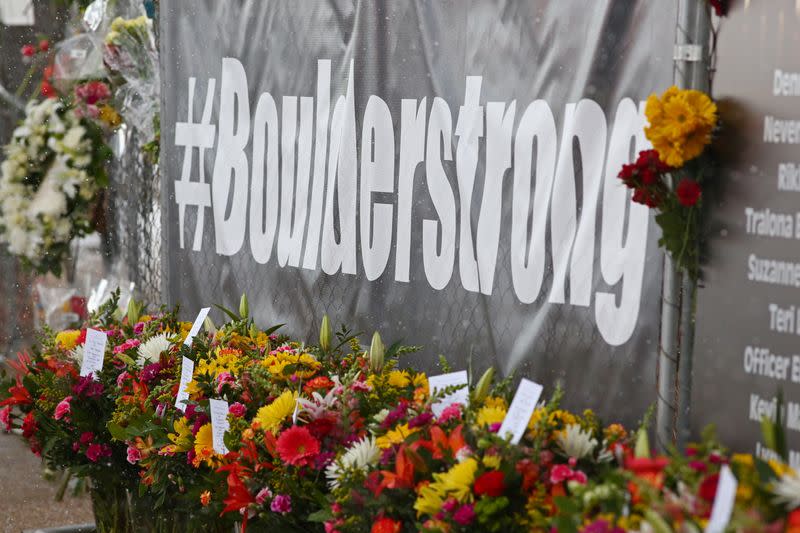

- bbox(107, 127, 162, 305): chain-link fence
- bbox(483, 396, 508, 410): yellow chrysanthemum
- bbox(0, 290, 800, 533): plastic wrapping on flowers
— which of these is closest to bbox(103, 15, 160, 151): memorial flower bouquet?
bbox(107, 127, 162, 305): chain-link fence

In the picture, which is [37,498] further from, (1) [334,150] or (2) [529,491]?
(2) [529,491]

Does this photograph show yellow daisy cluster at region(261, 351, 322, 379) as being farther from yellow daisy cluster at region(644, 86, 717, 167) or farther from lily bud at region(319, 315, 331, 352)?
yellow daisy cluster at region(644, 86, 717, 167)

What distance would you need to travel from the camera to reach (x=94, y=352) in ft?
9.96

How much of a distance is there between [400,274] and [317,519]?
873 mm

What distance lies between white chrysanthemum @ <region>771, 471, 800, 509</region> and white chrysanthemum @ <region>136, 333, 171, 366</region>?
1.86 m

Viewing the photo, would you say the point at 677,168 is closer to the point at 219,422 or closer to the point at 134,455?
the point at 219,422

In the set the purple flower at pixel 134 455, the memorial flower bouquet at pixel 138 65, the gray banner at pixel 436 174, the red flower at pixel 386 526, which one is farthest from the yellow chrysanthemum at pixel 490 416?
the memorial flower bouquet at pixel 138 65

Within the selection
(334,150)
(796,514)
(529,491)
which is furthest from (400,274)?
(796,514)

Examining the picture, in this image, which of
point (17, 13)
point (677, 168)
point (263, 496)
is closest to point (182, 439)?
point (263, 496)

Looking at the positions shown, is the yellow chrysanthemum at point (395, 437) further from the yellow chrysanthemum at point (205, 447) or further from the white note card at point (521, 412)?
the yellow chrysanthemum at point (205, 447)

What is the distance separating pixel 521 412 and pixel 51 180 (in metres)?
3.04

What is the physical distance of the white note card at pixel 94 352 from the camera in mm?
3010

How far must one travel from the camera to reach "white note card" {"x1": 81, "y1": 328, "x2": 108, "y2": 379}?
3010 millimetres

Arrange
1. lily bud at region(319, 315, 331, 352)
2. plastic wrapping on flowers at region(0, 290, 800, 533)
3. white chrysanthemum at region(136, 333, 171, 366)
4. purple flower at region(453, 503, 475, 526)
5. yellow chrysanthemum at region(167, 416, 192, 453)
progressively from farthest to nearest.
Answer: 1. white chrysanthemum at region(136, 333, 171, 366)
2. lily bud at region(319, 315, 331, 352)
3. yellow chrysanthemum at region(167, 416, 192, 453)
4. purple flower at region(453, 503, 475, 526)
5. plastic wrapping on flowers at region(0, 290, 800, 533)
